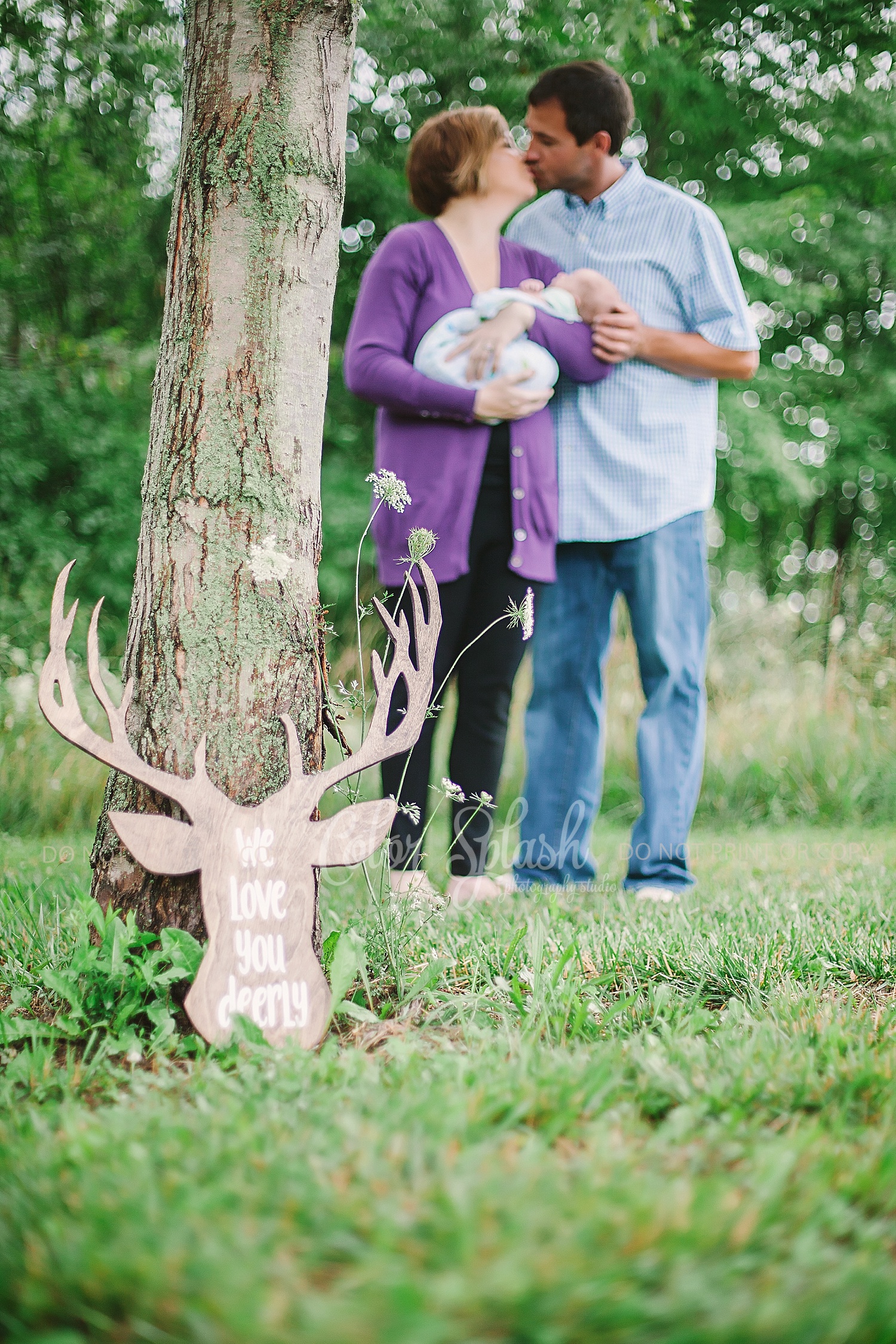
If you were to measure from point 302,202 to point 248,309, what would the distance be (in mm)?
243

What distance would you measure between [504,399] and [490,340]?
152 millimetres

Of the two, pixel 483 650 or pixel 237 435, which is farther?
pixel 483 650

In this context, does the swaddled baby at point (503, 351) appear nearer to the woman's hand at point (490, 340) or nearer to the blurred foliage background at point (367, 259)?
the woman's hand at point (490, 340)

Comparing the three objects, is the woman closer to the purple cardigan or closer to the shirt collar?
the purple cardigan

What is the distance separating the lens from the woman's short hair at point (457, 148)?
269 cm

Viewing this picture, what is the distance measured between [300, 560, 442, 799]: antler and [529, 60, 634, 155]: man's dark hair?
174cm

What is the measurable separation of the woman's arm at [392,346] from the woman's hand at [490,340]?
8 cm

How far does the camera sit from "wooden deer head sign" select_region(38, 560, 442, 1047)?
157cm

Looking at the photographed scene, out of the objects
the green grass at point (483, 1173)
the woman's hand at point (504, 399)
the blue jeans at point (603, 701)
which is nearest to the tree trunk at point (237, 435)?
the green grass at point (483, 1173)

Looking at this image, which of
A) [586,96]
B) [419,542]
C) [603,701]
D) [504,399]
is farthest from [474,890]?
[586,96]

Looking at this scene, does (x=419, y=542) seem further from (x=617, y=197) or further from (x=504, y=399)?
(x=617, y=197)

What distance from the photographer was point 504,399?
258cm

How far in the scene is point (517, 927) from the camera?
7.11 ft

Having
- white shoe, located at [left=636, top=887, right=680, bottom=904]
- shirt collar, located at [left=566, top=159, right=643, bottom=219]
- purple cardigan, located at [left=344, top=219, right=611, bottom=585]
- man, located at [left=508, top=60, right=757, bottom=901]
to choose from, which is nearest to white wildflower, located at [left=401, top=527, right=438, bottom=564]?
purple cardigan, located at [left=344, top=219, right=611, bottom=585]
